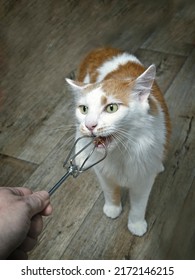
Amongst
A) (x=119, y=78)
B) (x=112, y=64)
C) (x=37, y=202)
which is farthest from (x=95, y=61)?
(x=37, y=202)

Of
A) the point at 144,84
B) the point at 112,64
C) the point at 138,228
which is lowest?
the point at 138,228

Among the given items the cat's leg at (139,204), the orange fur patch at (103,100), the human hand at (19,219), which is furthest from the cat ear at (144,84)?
the human hand at (19,219)

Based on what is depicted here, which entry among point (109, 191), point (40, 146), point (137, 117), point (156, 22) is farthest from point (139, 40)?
point (137, 117)

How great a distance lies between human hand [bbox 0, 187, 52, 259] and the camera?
0.88 m

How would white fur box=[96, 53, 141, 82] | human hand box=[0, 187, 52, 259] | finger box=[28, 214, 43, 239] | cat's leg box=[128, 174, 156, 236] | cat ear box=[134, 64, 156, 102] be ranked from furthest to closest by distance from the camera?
1. white fur box=[96, 53, 141, 82]
2. cat's leg box=[128, 174, 156, 236]
3. cat ear box=[134, 64, 156, 102]
4. finger box=[28, 214, 43, 239]
5. human hand box=[0, 187, 52, 259]

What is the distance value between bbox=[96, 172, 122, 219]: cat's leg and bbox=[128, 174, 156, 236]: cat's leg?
7cm

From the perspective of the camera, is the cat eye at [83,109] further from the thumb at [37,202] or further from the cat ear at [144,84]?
the thumb at [37,202]

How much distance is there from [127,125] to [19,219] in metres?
0.41

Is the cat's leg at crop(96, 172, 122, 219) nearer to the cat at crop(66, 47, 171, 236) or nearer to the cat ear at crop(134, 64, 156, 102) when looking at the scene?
the cat at crop(66, 47, 171, 236)

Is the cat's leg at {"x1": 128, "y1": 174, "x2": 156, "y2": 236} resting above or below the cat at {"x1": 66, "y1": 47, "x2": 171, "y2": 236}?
below

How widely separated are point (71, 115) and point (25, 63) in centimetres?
62

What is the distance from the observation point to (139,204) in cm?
146

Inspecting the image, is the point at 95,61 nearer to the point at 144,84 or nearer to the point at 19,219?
the point at 144,84

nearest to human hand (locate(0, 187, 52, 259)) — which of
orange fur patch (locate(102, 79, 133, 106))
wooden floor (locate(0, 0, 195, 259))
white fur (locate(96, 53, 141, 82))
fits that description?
orange fur patch (locate(102, 79, 133, 106))
